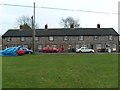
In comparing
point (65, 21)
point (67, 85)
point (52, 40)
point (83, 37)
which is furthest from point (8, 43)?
point (67, 85)

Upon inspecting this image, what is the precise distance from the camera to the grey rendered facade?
52.6 metres

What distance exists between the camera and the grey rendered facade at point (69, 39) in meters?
52.6

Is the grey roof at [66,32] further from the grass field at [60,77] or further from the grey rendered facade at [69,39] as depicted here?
the grass field at [60,77]

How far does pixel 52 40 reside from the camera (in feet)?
175

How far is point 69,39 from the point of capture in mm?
53156

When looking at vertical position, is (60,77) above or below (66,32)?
below

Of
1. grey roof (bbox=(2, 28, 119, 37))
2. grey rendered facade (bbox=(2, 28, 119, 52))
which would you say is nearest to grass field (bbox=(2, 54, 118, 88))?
grey rendered facade (bbox=(2, 28, 119, 52))

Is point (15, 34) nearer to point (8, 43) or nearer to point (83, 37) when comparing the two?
point (8, 43)

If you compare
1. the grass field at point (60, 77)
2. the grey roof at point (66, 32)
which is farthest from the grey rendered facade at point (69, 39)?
the grass field at point (60, 77)

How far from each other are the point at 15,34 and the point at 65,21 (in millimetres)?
31745

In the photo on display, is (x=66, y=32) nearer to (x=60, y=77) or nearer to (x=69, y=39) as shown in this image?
(x=69, y=39)

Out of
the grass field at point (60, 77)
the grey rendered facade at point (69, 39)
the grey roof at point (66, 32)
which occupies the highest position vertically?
the grey roof at point (66, 32)

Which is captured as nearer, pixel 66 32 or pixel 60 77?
pixel 60 77

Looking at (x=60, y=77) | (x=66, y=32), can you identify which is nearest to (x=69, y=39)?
(x=66, y=32)
